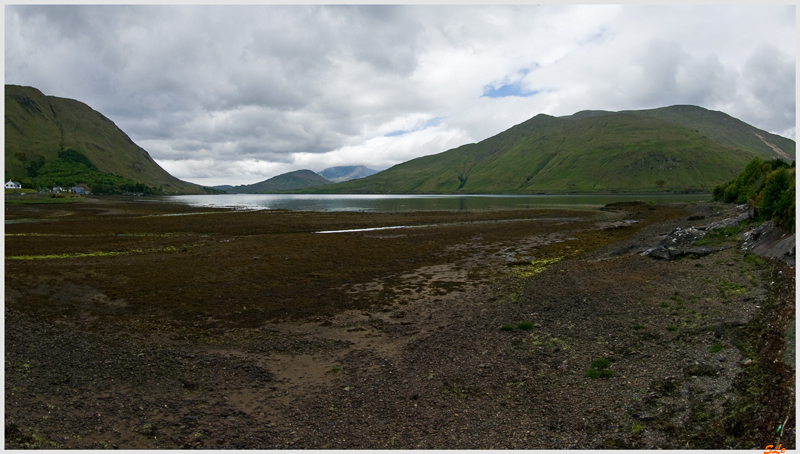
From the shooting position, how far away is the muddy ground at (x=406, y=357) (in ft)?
31.1

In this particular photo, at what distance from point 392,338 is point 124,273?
20882mm

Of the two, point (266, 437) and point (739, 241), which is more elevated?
point (739, 241)

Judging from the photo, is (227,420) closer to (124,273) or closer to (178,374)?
(178,374)

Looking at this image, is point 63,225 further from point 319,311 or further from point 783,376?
point 783,376

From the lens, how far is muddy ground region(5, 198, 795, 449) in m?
9.48

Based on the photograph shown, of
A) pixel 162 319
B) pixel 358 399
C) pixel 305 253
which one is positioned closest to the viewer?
pixel 358 399

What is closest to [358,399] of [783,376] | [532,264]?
[783,376]

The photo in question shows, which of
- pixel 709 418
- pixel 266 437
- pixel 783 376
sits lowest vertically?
pixel 266 437

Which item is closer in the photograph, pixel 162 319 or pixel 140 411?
pixel 140 411

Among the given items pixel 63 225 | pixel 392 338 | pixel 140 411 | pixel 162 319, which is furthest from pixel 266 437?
pixel 63 225

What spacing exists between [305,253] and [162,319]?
17511 millimetres

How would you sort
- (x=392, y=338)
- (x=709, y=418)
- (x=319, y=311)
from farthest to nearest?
(x=319, y=311) < (x=392, y=338) < (x=709, y=418)

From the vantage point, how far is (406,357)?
14.2 metres

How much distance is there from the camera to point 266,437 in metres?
9.76
